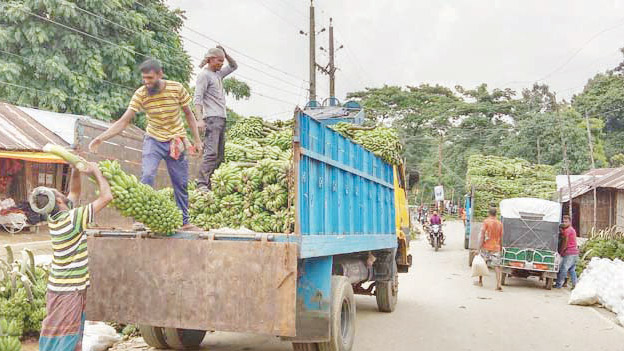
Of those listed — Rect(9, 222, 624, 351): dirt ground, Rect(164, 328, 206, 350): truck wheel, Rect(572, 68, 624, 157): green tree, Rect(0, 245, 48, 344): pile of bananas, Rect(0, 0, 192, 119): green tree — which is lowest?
Rect(9, 222, 624, 351): dirt ground

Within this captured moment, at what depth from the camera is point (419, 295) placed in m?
10.6

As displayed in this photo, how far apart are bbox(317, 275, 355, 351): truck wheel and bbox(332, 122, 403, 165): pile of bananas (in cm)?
238

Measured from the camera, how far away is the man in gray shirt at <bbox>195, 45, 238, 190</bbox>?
20.0 feet

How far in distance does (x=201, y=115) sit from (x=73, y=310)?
8.47 feet

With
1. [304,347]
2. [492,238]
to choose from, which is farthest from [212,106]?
[492,238]

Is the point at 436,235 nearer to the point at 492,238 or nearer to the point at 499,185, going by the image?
the point at 499,185

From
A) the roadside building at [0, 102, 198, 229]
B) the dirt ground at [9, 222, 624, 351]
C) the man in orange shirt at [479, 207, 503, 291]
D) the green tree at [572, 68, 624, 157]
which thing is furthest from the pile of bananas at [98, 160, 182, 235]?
the green tree at [572, 68, 624, 157]

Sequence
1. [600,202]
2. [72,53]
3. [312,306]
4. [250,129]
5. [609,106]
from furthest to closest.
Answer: [609,106] < [600,202] < [72,53] < [250,129] < [312,306]

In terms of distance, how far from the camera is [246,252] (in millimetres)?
4199

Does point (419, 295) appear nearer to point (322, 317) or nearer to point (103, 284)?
point (322, 317)

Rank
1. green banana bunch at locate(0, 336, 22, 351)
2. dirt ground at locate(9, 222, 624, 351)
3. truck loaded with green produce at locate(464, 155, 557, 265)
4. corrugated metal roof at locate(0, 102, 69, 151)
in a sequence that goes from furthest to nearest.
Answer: truck loaded with green produce at locate(464, 155, 557, 265) < corrugated metal roof at locate(0, 102, 69, 151) < dirt ground at locate(9, 222, 624, 351) < green banana bunch at locate(0, 336, 22, 351)

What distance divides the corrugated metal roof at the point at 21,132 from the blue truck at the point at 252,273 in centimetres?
1070

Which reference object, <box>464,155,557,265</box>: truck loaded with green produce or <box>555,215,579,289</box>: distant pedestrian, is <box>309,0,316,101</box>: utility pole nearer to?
<box>464,155,557,265</box>: truck loaded with green produce

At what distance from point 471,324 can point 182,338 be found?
13.9 feet
